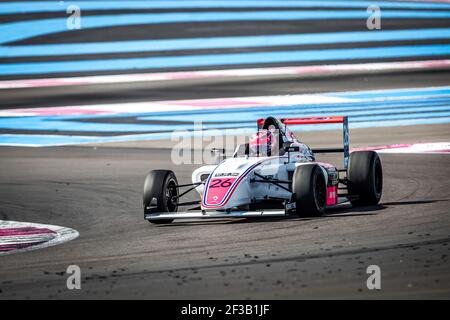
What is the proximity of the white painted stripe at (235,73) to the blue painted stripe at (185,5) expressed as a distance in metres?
5.85

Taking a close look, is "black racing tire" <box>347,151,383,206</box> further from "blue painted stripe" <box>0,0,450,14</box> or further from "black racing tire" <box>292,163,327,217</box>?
"blue painted stripe" <box>0,0,450,14</box>

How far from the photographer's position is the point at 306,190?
11031mm

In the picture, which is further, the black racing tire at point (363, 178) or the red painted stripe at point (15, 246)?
the black racing tire at point (363, 178)

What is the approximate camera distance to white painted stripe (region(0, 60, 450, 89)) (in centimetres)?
2758

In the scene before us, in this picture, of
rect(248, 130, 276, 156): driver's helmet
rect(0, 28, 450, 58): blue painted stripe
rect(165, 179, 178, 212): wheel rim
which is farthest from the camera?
rect(0, 28, 450, 58): blue painted stripe

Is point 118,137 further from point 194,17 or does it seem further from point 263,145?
point 194,17

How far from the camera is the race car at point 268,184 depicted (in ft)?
36.4

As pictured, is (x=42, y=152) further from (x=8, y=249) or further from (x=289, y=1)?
(x=289, y=1)

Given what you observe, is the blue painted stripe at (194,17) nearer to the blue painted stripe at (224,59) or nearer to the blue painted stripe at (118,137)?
the blue painted stripe at (224,59)
